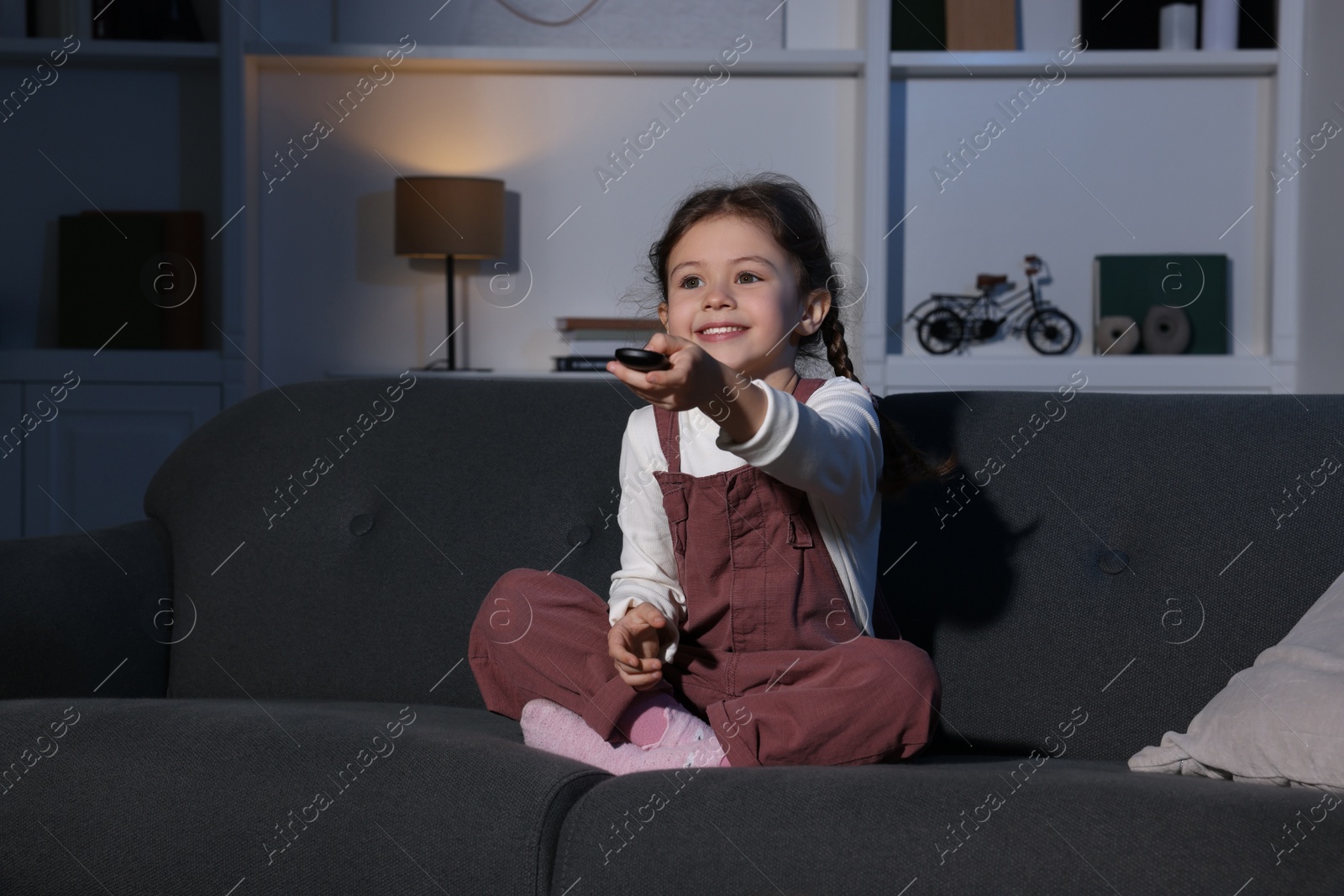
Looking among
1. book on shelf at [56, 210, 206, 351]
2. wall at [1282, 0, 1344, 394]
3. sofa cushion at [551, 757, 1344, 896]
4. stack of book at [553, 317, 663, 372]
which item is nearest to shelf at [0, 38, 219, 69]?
book on shelf at [56, 210, 206, 351]

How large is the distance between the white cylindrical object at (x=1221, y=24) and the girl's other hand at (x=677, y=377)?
7.71ft

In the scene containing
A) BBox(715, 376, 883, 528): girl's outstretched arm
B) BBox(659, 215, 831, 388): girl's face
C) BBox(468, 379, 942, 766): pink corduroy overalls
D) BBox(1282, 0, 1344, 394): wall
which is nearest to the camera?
BBox(715, 376, 883, 528): girl's outstretched arm

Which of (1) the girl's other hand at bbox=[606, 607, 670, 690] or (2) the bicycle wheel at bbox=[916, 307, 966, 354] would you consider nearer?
(1) the girl's other hand at bbox=[606, 607, 670, 690]

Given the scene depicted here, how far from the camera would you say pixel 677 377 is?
82 cm

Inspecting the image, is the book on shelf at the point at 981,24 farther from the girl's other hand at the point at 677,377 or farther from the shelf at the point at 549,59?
the girl's other hand at the point at 677,377

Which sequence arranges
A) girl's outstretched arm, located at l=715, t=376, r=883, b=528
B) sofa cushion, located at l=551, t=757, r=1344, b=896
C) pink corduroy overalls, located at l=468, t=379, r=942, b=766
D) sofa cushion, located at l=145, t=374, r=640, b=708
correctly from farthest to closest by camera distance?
sofa cushion, located at l=145, t=374, r=640, b=708, pink corduroy overalls, located at l=468, t=379, r=942, b=766, girl's outstretched arm, located at l=715, t=376, r=883, b=528, sofa cushion, located at l=551, t=757, r=1344, b=896

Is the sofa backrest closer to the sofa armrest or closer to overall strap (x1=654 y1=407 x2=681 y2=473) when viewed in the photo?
the sofa armrest

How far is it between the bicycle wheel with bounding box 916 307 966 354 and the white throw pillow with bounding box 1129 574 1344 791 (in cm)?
169

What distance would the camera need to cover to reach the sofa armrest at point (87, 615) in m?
1.20

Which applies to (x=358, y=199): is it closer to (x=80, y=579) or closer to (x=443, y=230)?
(x=443, y=230)

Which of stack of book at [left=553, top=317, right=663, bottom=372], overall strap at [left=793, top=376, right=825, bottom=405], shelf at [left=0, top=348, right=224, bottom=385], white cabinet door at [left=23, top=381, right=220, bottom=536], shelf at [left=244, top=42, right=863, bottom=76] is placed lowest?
white cabinet door at [left=23, top=381, right=220, bottom=536]

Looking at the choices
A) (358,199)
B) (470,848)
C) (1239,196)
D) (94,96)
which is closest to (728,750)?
(470,848)

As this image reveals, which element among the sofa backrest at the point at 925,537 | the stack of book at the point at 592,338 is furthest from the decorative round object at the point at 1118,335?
the sofa backrest at the point at 925,537

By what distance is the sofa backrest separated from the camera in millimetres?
1192
